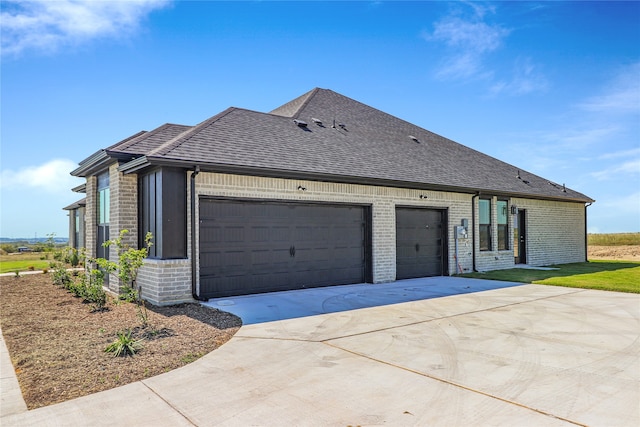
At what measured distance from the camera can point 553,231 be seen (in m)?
20.4

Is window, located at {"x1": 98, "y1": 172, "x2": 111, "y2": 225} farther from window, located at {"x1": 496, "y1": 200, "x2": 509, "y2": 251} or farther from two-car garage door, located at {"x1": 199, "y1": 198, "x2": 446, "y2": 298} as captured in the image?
window, located at {"x1": 496, "y1": 200, "x2": 509, "y2": 251}

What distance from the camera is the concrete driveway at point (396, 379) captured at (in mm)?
3676

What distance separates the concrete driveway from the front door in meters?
11.7

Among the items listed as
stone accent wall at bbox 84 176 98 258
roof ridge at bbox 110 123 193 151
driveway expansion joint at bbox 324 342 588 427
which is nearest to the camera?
driveway expansion joint at bbox 324 342 588 427

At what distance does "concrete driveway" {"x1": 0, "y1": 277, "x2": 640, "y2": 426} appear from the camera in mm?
3676

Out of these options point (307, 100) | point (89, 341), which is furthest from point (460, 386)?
point (307, 100)

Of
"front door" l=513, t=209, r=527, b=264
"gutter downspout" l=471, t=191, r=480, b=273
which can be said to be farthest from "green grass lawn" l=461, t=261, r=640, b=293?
"front door" l=513, t=209, r=527, b=264

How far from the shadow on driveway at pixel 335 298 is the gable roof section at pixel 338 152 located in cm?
315

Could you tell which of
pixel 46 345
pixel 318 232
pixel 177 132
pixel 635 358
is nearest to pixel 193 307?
pixel 46 345

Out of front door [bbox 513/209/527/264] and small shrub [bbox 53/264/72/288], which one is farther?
front door [bbox 513/209/527/264]

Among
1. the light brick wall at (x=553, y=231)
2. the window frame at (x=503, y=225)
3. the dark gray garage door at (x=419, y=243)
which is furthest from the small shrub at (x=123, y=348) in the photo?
the light brick wall at (x=553, y=231)

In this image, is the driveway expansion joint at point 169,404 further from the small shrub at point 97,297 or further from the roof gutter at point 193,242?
the small shrub at point 97,297

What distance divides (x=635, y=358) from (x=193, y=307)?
7.77m

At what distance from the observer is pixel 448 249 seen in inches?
595
